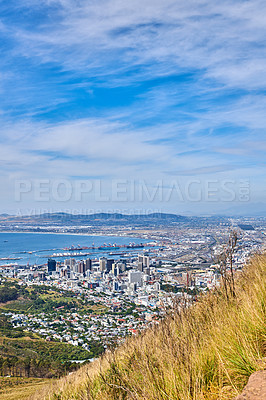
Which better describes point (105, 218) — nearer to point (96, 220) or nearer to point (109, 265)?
point (96, 220)

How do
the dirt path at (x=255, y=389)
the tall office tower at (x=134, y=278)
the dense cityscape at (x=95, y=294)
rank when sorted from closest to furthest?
1. the dirt path at (x=255, y=389)
2. the dense cityscape at (x=95, y=294)
3. the tall office tower at (x=134, y=278)

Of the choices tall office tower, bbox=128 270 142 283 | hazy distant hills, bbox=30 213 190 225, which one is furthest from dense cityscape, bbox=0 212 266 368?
A: hazy distant hills, bbox=30 213 190 225

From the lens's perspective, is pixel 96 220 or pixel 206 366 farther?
pixel 96 220

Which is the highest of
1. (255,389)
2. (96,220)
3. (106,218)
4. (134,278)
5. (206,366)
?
(255,389)

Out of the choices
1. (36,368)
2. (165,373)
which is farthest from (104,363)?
(36,368)

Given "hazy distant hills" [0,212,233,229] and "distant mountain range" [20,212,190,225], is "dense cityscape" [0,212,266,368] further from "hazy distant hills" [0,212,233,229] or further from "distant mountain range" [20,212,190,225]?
"distant mountain range" [20,212,190,225]

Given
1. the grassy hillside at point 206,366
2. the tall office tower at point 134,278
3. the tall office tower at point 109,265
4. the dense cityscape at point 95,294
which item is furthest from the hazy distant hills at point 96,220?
the grassy hillside at point 206,366

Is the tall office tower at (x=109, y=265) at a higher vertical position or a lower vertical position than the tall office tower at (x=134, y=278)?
lower

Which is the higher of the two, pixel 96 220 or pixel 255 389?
pixel 255 389

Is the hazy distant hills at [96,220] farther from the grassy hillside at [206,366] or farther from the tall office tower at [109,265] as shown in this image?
the grassy hillside at [206,366]

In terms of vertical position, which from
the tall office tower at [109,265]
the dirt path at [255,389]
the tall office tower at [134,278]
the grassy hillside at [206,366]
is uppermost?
the dirt path at [255,389]

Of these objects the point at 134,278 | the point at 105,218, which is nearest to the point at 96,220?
the point at 105,218

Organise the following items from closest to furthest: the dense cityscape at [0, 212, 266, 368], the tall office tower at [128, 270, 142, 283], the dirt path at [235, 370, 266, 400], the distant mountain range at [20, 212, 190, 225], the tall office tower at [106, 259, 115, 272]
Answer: the dirt path at [235, 370, 266, 400] → the dense cityscape at [0, 212, 266, 368] → the tall office tower at [128, 270, 142, 283] → the tall office tower at [106, 259, 115, 272] → the distant mountain range at [20, 212, 190, 225]
